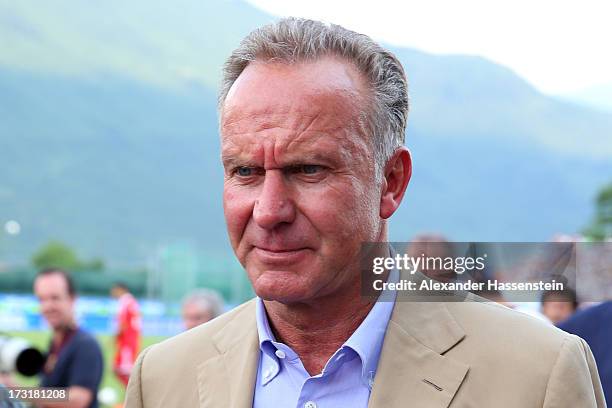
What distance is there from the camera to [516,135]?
95250mm

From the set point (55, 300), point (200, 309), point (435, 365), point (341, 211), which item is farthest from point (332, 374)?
point (200, 309)

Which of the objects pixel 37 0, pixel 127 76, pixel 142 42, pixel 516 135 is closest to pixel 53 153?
pixel 127 76

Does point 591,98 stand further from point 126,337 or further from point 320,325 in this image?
point 320,325

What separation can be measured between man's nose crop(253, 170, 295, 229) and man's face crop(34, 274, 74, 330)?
3.84m

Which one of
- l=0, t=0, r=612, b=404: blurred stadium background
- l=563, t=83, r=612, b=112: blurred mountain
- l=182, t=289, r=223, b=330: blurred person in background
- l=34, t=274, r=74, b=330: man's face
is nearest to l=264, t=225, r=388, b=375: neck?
l=34, t=274, r=74, b=330: man's face

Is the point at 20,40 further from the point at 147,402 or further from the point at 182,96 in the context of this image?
the point at 147,402

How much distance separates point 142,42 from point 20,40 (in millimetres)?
12969

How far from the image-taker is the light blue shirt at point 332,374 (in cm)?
168

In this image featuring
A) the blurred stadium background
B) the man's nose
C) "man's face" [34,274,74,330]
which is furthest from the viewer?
the blurred stadium background

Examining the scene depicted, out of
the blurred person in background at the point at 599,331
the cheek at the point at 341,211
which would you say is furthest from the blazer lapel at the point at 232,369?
the blurred person in background at the point at 599,331

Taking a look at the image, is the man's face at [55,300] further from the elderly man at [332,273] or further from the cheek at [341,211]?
the cheek at [341,211]

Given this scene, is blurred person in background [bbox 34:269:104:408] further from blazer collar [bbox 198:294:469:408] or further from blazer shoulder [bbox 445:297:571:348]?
blazer shoulder [bbox 445:297:571:348]

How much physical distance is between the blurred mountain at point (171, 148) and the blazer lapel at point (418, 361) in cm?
7959

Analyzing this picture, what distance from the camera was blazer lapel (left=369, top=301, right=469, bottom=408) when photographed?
5.30 ft
